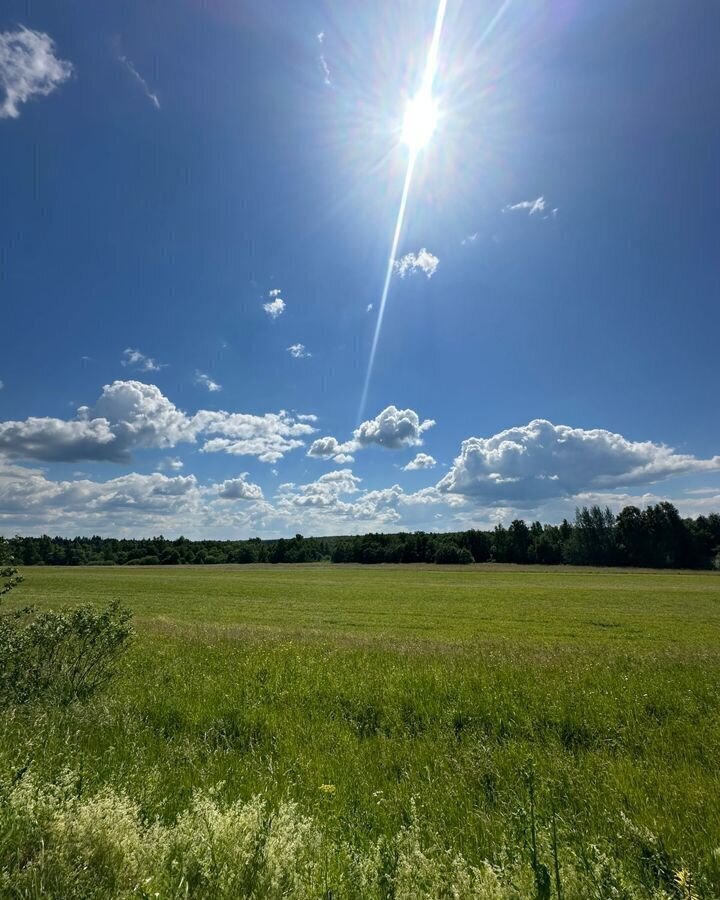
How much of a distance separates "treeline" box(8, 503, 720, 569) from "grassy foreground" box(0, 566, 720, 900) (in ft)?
424

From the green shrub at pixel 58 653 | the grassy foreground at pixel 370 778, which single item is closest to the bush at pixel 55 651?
the green shrub at pixel 58 653

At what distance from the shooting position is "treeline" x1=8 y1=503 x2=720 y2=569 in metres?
119

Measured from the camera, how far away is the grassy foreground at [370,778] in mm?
3248

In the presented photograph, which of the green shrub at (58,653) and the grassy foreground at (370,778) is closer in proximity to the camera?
the grassy foreground at (370,778)

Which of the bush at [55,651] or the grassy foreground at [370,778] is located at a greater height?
the bush at [55,651]

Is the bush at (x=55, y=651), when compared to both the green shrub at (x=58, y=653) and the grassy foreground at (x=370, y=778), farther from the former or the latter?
the grassy foreground at (x=370, y=778)

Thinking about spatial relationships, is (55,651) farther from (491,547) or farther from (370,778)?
(491,547)

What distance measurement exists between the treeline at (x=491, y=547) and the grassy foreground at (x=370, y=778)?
12937 cm

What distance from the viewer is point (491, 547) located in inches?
5822

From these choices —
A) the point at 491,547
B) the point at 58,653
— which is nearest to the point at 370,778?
the point at 58,653

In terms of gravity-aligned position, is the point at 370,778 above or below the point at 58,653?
below

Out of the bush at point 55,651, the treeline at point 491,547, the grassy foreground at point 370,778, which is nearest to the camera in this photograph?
the grassy foreground at point 370,778

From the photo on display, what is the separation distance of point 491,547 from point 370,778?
495ft

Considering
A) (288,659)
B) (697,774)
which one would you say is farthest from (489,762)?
(288,659)
